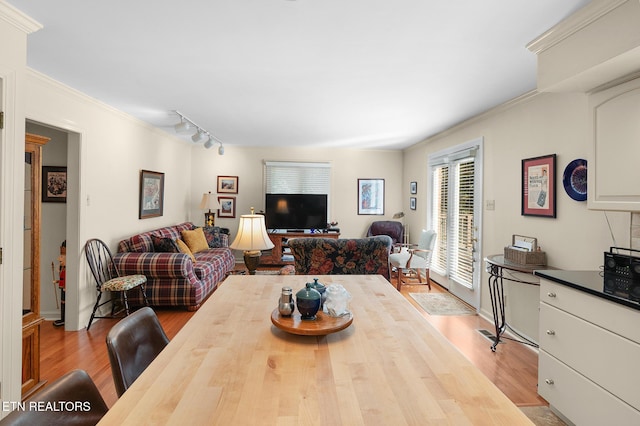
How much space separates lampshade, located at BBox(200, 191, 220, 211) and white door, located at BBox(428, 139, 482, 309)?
3943 mm

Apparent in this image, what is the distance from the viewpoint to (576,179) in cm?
267

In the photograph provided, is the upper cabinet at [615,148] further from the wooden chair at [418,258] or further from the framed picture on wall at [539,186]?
the wooden chair at [418,258]

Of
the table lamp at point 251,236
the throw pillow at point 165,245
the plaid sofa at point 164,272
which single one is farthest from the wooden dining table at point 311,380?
the throw pillow at point 165,245

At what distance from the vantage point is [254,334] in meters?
1.29

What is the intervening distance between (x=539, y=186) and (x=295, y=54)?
2502mm

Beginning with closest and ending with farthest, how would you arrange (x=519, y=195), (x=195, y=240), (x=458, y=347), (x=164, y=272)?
(x=458, y=347) < (x=519, y=195) < (x=164, y=272) < (x=195, y=240)

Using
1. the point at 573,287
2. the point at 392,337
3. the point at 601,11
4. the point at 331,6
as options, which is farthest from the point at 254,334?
the point at 601,11

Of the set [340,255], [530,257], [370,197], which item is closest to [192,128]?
[340,255]

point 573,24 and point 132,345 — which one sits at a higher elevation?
point 573,24

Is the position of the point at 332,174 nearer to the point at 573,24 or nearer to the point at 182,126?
the point at 182,126

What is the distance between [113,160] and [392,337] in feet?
13.3

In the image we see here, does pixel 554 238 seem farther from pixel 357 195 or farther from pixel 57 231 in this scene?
pixel 57 231

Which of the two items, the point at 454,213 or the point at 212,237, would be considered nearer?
the point at 454,213

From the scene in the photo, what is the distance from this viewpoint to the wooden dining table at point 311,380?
0.80 meters
